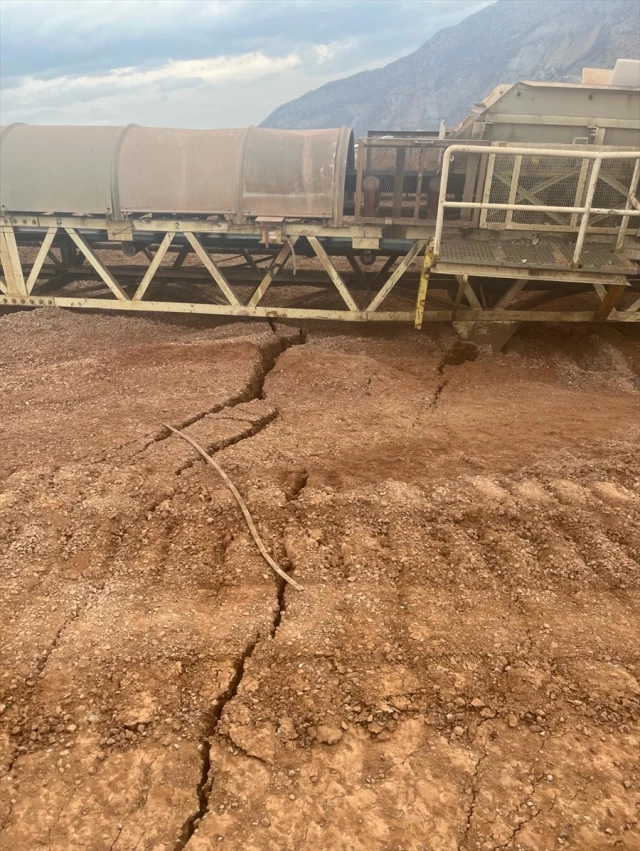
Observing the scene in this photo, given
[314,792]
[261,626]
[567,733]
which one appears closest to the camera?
[314,792]

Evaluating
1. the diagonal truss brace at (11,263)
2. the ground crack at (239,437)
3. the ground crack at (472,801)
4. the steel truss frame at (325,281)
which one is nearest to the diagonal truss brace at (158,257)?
the steel truss frame at (325,281)

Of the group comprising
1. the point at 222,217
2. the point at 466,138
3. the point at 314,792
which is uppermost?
the point at 466,138

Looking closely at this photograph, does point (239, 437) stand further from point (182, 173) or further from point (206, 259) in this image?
point (182, 173)

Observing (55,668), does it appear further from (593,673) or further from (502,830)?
(593,673)

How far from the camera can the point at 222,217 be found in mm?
7121

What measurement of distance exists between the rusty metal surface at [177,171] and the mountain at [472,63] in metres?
69.0

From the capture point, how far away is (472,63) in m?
92.1

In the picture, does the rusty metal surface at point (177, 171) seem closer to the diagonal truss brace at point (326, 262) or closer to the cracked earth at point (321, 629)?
the diagonal truss brace at point (326, 262)

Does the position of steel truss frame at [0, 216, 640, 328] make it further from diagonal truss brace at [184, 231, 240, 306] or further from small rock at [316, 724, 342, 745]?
small rock at [316, 724, 342, 745]

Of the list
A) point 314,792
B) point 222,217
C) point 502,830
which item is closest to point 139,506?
point 314,792

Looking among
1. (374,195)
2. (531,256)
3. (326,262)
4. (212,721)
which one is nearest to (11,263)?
(326,262)

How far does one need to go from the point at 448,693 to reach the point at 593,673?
76 cm

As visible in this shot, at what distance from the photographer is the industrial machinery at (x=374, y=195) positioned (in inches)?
256

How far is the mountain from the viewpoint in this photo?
236 feet
